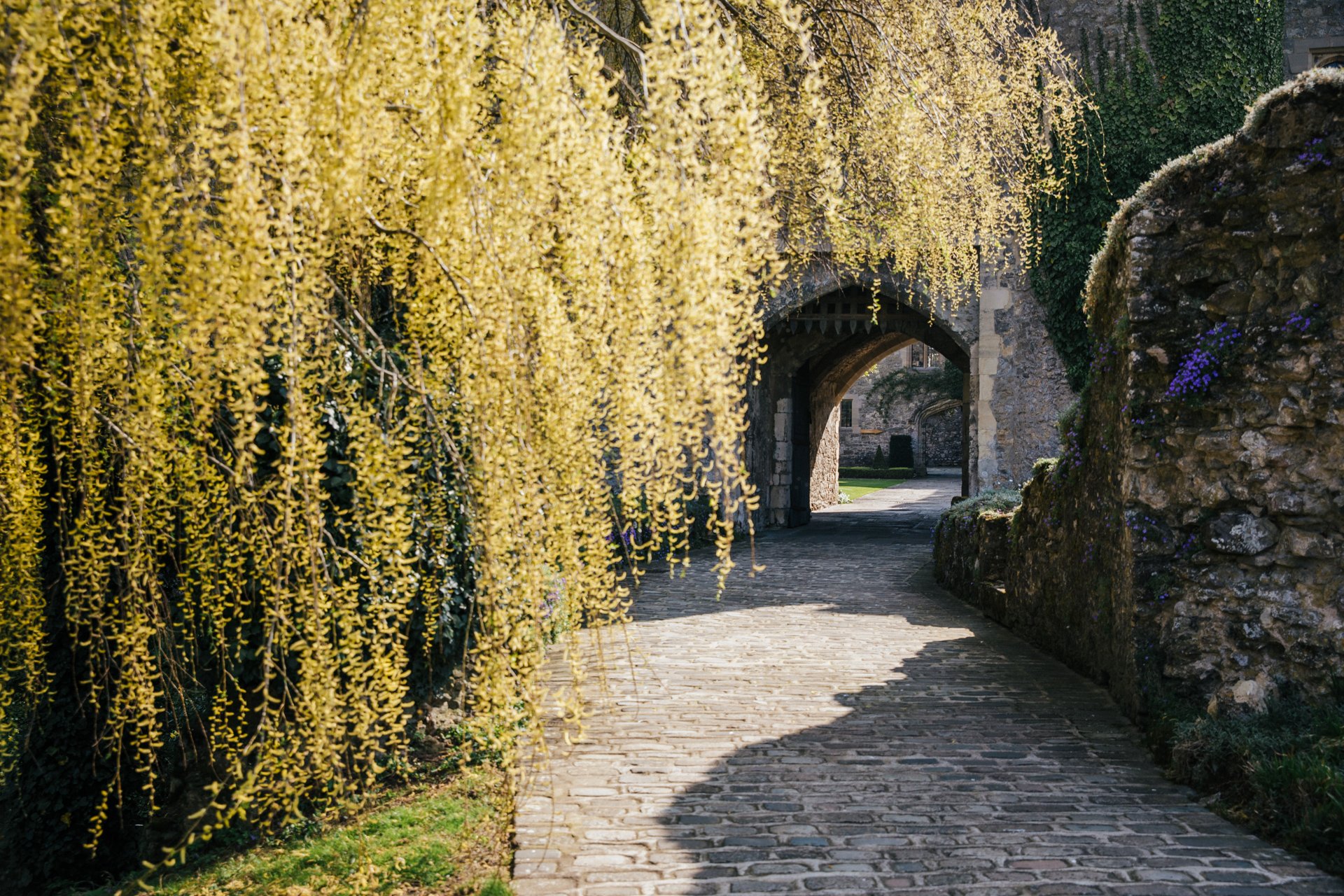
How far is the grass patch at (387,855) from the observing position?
3846 mm

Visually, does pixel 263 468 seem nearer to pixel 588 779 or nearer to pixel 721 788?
pixel 588 779

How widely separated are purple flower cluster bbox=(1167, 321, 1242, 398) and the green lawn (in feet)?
72.5

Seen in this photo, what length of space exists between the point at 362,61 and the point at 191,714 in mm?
3686

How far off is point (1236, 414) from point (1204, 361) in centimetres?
30

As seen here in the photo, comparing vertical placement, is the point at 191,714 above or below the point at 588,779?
above

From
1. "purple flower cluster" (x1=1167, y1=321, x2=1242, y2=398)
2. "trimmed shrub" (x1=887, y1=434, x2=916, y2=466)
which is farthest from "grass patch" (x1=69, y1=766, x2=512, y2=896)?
"trimmed shrub" (x1=887, y1=434, x2=916, y2=466)

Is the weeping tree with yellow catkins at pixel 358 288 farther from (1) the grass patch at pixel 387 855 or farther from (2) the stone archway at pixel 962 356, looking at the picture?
(2) the stone archway at pixel 962 356

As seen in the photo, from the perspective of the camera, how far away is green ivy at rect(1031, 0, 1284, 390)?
13.0 meters

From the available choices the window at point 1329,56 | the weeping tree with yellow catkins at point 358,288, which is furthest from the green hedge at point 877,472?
the weeping tree with yellow catkins at point 358,288

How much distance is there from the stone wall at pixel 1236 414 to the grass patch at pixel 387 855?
3.40m

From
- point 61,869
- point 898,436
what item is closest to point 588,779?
point 61,869

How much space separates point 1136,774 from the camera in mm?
4816

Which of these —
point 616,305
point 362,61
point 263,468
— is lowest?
point 263,468

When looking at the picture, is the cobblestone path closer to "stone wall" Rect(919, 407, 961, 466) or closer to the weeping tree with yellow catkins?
the weeping tree with yellow catkins
